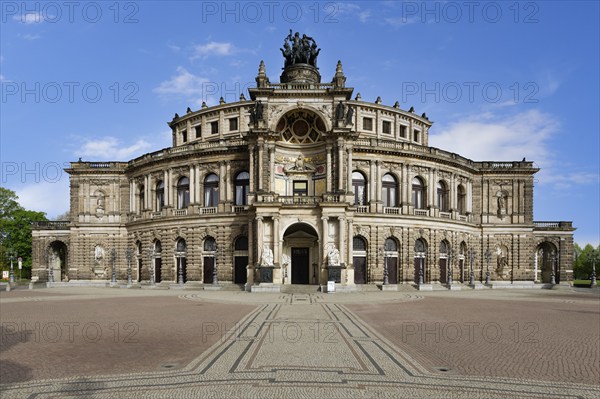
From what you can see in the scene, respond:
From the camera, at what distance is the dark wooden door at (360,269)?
48438mm

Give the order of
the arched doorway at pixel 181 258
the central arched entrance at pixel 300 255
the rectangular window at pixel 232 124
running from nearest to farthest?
the central arched entrance at pixel 300 255
the arched doorway at pixel 181 258
the rectangular window at pixel 232 124

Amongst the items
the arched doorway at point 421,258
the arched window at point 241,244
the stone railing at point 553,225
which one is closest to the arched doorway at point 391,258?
the arched doorway at point 421,258

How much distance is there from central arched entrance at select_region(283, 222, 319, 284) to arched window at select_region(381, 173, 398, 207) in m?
10.1

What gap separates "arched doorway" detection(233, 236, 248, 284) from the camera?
49.2m

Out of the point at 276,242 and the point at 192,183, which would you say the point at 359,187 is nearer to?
the point at 276,242

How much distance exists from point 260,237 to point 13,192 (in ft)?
188

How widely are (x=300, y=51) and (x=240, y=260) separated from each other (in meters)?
28.1

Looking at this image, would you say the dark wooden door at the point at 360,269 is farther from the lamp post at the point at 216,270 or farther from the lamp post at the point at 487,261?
the lamp post at the point at 487,261

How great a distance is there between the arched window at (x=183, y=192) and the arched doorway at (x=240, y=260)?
8952 mm

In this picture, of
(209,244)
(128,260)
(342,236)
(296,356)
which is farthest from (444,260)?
(296,356)

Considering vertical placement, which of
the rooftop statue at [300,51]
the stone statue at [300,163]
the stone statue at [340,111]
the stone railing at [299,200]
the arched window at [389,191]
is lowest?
the stone railing at [299,200]

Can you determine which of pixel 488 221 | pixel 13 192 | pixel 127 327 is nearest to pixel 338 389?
pixel 127 327

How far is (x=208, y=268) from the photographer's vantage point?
167ft

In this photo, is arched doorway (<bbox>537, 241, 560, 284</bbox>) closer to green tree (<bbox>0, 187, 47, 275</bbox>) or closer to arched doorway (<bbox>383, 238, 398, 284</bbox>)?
arched doorway (<bbox>383, 238, 398, 284</bbox>)
